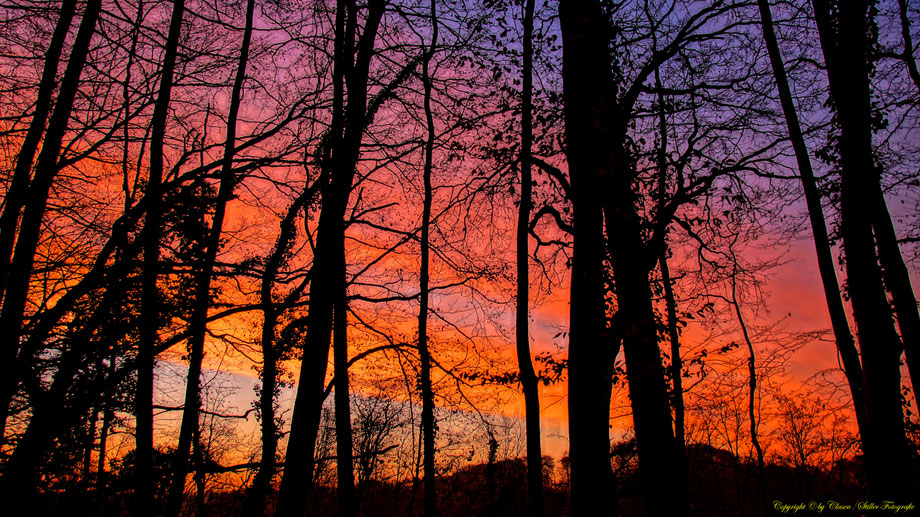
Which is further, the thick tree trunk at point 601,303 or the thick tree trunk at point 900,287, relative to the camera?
the thick tree trunk at point 900,287

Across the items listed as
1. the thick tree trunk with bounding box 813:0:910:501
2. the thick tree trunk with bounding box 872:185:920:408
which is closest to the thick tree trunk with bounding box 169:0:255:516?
the thick tree trunk with bounding box 813:0:910:501

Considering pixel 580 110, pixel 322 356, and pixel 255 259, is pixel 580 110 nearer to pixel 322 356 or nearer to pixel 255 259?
pixel 322 356

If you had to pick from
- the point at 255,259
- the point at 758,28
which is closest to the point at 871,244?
the point at 758,28

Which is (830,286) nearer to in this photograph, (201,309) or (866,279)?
(866,279)

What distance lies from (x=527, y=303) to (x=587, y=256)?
13.6ft

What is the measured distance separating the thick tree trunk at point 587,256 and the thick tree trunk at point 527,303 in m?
2.72

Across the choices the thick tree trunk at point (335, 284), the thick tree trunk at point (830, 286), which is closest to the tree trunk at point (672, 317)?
the thick tree trunk at point (830, 286)

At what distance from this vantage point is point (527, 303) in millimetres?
8844

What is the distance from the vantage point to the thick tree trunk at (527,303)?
791cm

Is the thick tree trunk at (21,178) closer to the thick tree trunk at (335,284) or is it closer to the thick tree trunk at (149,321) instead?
the thick tree trunk at (149,321)

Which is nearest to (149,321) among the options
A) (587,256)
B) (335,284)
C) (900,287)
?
(335,284)

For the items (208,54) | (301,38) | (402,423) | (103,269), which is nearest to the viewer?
(103,269)

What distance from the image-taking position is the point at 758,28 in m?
8.89

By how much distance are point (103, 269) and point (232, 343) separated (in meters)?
6.39
